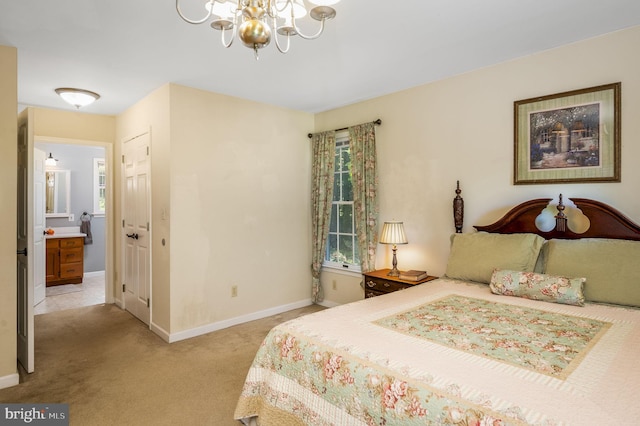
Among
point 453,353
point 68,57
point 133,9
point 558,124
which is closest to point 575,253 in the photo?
point 558,124

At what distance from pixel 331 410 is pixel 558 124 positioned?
265cm

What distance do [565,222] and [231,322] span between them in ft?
10.6

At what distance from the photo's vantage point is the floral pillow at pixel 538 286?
2.24 meters

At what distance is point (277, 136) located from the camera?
4.42m

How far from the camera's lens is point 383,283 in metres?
3.40

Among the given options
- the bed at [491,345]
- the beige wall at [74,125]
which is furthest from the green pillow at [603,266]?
the beige wall at [74,125]

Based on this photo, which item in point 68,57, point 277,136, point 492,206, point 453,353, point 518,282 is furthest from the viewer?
point 277,136

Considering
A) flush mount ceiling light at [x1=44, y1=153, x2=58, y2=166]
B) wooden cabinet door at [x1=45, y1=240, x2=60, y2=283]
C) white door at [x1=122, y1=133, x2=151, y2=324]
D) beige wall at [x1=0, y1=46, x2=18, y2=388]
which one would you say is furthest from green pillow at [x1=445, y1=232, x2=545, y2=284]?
flush mount ceiling light at [x1=44, y1=153, x2=58, y2=166]

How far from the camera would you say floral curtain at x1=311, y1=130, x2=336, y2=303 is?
4461mm

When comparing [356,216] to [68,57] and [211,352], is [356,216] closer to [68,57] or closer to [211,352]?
[211,352]

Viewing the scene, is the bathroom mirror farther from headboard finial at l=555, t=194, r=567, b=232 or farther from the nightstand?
headboard finial at l=555, t=194, r=567, b=232

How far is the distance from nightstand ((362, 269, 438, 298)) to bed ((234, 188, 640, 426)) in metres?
0.45

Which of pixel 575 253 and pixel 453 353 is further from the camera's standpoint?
pixel 575 253

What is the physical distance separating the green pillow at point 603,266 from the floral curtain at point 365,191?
1.78 meters
